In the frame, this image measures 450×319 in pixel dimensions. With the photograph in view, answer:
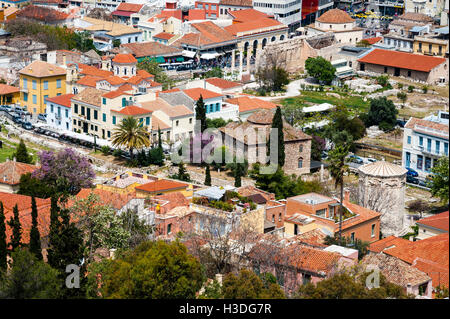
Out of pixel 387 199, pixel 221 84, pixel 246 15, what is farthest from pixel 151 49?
pixel 387 199

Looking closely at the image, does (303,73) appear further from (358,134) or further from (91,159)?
(91,159)

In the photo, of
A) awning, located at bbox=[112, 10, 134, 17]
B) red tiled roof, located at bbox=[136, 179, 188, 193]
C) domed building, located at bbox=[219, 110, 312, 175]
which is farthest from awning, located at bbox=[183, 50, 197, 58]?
red tiled roof, located at bbox=[136, 179, 188, 193]

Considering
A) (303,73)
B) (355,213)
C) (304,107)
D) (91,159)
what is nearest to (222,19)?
(303,73)

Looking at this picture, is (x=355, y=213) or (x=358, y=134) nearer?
(x=355, y=213)

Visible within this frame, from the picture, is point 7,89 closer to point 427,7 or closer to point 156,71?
point 156,71

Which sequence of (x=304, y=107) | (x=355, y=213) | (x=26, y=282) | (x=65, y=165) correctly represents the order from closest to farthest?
(x=26, y=282) → (x=355, y=213) → (x=65, y=165) → (x=304, y=107)

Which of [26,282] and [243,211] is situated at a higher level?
[26,282]

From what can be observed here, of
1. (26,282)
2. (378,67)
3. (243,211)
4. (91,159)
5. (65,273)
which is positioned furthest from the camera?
(378,67)
